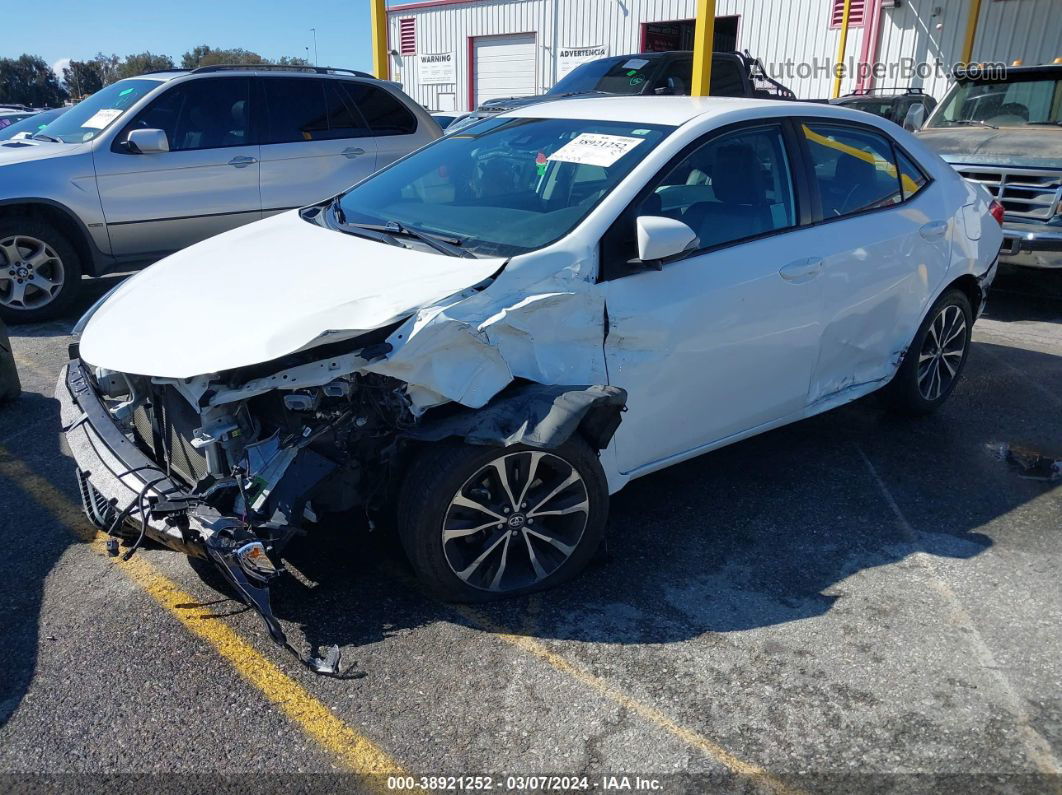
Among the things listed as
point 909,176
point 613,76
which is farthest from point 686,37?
point 909,176

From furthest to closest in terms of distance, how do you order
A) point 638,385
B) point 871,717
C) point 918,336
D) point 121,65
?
point 121,65 → point 918,336 → point 638,385 → point 871,717

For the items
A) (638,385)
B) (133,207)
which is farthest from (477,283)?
(133,207)

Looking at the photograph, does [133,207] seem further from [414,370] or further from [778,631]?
[778,631]

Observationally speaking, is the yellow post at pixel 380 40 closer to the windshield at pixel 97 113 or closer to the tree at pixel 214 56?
the windshield at pixel 97 113

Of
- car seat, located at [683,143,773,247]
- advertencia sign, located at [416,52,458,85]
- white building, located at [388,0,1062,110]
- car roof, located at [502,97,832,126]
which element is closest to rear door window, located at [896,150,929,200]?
car roof, located at [502,97,832,126]

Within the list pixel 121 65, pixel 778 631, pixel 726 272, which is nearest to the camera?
pixel 778 631

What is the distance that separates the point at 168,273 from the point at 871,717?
10.6 feet

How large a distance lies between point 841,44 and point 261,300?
18811 mm

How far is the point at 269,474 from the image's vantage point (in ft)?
9.48

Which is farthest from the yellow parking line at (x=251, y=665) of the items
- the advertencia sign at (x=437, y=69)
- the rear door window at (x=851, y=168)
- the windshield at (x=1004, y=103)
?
the advertencia sign at (x=437, y=69)

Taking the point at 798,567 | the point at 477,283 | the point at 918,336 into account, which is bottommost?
the point at 798,567

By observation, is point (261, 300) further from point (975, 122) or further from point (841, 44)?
point (841, 44)

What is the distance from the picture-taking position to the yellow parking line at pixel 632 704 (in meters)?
2.56

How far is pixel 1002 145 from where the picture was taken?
27.0 ft
